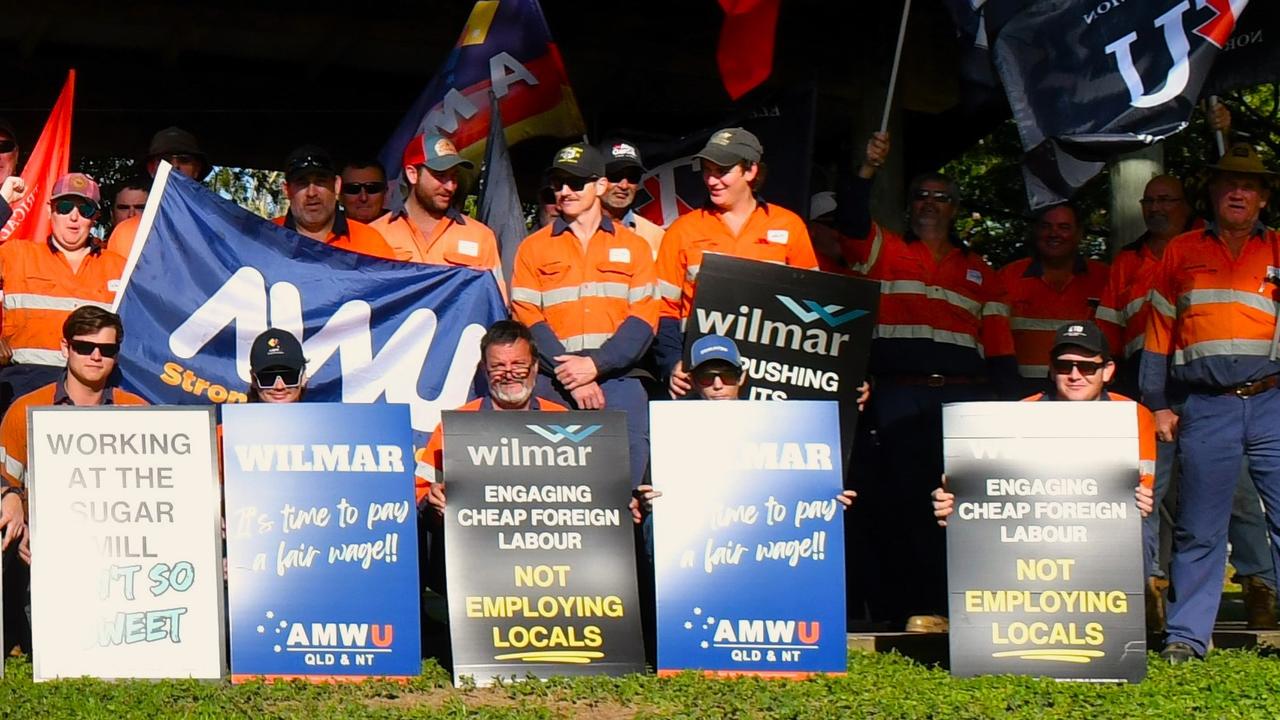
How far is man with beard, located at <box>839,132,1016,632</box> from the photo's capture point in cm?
921

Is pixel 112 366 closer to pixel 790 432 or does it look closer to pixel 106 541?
pixel 106 541

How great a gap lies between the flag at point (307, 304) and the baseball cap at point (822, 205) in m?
2.36

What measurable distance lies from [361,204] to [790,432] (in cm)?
321

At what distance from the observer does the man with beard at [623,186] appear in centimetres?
988

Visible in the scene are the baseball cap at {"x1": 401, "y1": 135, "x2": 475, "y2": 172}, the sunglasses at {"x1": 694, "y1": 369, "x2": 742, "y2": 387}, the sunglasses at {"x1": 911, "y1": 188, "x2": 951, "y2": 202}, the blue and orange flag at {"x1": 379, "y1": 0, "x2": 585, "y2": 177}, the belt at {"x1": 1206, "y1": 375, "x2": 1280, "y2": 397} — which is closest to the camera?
the sunglasses at {"x1": 694, "y1": 369, "x2": 742, "y2": 387}

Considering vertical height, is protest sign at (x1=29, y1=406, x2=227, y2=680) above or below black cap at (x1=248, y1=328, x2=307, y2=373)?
below

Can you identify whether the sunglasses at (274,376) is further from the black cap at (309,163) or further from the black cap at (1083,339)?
the black cap at (1083,339)

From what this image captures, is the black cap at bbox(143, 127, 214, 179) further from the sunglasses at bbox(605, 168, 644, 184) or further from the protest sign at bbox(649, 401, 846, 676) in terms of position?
the protest sign at bbox(649, 401, 846, 676)

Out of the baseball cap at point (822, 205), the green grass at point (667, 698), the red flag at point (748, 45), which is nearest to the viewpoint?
the green grass at point (667, 698)

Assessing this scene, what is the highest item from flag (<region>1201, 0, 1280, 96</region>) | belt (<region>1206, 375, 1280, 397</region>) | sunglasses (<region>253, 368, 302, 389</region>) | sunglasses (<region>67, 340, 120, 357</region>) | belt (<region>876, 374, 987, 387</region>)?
flag (<region>1201, 0, 1280, 96</region>)

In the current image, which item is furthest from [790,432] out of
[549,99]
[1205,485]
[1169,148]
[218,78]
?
[1169,148]

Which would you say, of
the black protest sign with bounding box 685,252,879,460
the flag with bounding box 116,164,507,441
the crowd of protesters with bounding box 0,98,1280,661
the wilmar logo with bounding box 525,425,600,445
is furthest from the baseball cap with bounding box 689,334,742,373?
the flag with bounding box 116,164,507,441

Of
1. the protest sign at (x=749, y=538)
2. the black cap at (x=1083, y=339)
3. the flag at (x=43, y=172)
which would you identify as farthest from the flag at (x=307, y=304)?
the black cap at (x=1083, y=339)

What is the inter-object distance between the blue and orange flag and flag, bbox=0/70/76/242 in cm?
185
